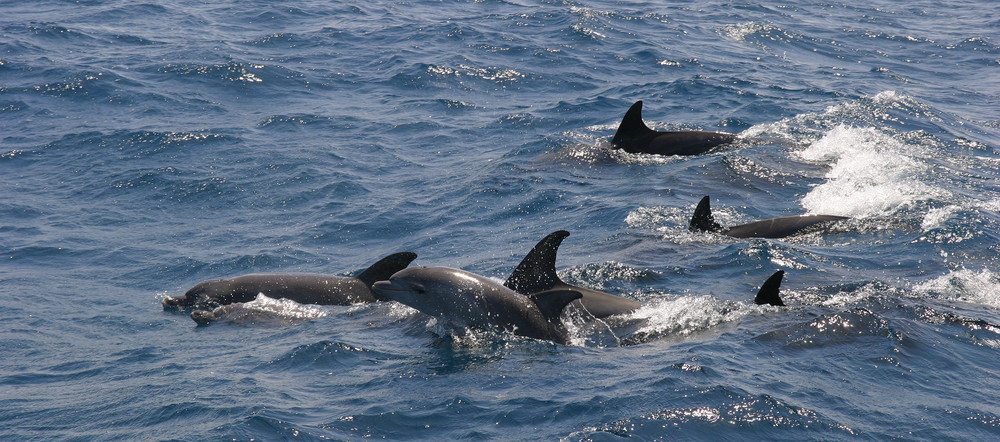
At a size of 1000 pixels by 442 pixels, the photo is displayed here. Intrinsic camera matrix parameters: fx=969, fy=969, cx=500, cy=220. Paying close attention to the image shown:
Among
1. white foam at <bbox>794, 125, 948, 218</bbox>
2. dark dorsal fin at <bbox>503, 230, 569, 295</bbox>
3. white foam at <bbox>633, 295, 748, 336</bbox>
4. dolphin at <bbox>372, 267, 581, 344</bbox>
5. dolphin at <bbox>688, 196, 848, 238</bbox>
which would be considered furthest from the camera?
white foam at <bbox>794, 125, 948, 218</bbox>

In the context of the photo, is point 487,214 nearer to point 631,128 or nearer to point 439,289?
point 631,128

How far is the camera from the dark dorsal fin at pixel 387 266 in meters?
13.6

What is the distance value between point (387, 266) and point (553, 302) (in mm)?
3087

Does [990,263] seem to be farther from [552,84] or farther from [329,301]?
[552,84]

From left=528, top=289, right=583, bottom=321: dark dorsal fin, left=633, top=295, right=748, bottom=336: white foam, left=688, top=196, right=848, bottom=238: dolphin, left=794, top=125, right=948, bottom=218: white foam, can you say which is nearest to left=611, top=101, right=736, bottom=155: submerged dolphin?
left=794, top=125, right=948, bottom=218: white foam

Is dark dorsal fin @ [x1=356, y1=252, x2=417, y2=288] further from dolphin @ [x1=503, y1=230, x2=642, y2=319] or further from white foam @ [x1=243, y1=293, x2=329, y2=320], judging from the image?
dolphin @ [x1=503, y1=230, x2=642, y2=319]

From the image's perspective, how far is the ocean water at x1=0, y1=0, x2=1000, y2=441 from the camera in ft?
32.8

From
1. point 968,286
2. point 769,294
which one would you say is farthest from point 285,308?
point 968,286

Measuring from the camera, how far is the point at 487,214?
18.4 m

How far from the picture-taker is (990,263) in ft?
49.1

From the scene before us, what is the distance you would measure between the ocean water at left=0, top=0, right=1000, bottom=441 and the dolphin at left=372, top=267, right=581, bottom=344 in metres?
0.26

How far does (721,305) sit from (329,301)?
5.52 m

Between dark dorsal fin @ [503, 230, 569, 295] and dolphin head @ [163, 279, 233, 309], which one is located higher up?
dark dorsal fin @ [503, 230, 569, 295]

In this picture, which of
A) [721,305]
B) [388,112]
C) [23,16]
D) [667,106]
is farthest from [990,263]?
[23,16]
